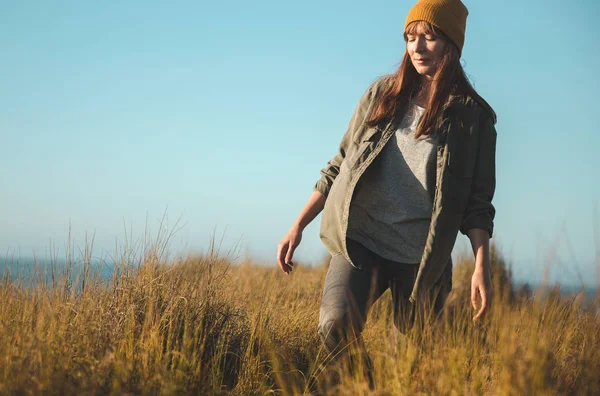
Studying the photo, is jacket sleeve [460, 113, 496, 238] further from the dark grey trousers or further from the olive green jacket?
the dark grey trousers

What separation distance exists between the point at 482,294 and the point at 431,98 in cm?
94

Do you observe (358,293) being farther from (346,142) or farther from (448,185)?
(346,142)

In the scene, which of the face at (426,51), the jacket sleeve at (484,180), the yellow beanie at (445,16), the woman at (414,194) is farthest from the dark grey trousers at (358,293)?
the yellow beanie at (445,16)

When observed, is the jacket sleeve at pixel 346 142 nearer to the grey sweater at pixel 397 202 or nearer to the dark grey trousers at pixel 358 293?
the grey sweater at pixel 397 202

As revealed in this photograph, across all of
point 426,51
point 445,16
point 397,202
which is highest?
point 445,16

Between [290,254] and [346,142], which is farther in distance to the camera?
[346,142]

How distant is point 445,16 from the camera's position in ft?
9.48

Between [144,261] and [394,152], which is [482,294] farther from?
[144,261]

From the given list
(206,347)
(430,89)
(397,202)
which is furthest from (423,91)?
(206,347)

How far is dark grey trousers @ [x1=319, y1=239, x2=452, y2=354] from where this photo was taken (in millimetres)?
2654

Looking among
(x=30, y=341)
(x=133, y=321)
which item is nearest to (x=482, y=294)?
(x=133, y=321)

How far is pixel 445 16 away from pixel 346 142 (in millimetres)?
792

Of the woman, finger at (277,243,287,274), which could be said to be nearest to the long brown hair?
the woman

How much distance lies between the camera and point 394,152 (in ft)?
9.47
